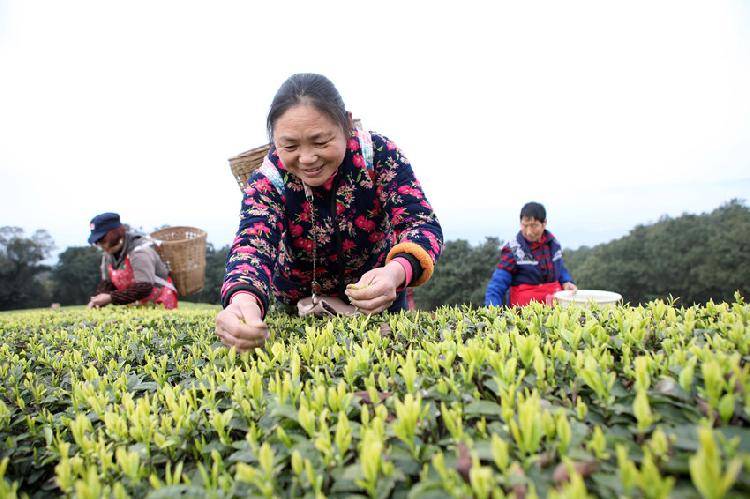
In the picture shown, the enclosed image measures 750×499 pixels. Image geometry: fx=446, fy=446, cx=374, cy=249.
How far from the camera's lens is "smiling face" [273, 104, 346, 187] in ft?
8.34

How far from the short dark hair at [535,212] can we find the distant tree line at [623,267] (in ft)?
78.4

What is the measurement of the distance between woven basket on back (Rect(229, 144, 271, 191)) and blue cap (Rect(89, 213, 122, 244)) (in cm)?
386

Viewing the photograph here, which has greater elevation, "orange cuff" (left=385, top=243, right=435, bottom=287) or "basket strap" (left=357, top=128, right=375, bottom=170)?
"basket strap" (left=357, top=128, right=375, bottom=170)

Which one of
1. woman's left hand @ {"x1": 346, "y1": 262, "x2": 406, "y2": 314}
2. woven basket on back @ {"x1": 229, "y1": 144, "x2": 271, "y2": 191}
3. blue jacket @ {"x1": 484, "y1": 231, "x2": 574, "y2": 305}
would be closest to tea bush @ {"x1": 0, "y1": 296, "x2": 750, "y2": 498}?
woman's left hand @ {"x1": 346, "y1": 262, "x2": 406, "y2": 314}

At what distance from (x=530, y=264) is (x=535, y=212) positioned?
0.85 metres

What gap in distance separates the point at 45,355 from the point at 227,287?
1.08 m

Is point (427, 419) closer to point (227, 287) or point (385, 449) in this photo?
point (385, 449)

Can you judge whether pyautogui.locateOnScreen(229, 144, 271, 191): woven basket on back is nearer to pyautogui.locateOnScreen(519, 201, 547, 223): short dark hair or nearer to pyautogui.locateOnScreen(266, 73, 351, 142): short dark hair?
pyautogui.locateOnScreen(266, 73, 351, 142): short dark hair

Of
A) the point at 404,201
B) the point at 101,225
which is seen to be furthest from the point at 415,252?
the point at 101,225

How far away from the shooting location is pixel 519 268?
7.30m

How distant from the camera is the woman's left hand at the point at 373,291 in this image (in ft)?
7.48

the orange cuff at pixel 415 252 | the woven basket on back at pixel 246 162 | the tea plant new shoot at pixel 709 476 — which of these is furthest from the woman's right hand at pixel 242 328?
the woven basket on back at pixel 246 162

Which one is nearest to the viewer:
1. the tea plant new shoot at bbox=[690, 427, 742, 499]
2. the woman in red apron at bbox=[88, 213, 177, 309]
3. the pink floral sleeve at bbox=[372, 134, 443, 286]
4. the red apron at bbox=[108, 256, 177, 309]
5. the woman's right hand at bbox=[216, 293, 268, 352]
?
the tea plant new shoot at bbox=[690, 427, 742, 499]

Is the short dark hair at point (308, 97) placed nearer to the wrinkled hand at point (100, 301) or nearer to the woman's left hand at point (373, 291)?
the woman's left hand at point (373, 291)
